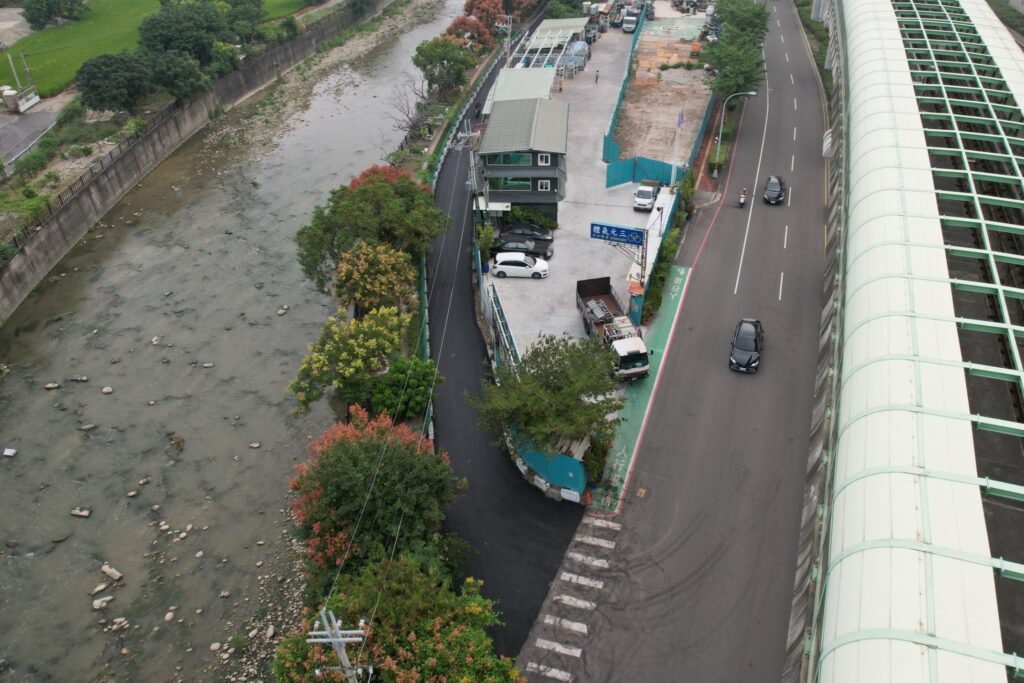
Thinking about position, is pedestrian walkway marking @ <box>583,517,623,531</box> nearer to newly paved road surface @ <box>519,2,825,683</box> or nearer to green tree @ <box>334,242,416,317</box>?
newly paved road surface @ <box>519,2,825,683</box>

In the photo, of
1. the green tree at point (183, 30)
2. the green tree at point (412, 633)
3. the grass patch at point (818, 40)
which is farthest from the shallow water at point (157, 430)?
the grass patch at point (818, 40)

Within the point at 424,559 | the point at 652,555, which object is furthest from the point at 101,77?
the point at 652,555

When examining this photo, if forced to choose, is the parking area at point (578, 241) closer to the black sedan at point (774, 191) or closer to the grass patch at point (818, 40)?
the black sedan at point (774, 191)

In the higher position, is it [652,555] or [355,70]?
[355,70]

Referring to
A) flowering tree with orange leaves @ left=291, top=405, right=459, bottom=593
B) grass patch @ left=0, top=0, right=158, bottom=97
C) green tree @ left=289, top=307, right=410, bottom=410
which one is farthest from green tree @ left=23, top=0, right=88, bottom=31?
flowering tree with orange leaves @ left=291, top=405, right=459, bottom=593

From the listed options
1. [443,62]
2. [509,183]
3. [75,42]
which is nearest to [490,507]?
[509,183]

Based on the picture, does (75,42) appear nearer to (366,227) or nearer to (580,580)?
(366,227)

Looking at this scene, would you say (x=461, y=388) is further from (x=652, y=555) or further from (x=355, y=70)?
(x=355, y=70)
